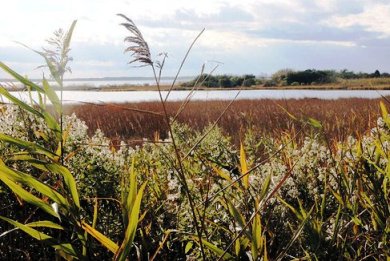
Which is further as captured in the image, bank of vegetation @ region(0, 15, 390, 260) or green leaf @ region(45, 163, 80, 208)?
bank of vegetation @ region(0, 15, 390, 260)

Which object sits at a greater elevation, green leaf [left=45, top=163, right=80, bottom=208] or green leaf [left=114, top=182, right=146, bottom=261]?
green leaf [left=45, top=163, right=80, bottom=208]

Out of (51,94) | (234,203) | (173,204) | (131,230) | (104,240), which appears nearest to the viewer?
(131,230)

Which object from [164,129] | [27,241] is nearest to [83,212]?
[27,241]

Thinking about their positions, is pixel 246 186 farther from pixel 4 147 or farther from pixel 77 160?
pixel 4 147

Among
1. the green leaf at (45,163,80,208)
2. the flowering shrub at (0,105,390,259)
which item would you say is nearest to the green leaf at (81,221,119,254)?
→ the green leaf at (45,163,80,208)

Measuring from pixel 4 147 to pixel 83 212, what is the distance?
2.25 ft

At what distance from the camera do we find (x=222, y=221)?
2160mm

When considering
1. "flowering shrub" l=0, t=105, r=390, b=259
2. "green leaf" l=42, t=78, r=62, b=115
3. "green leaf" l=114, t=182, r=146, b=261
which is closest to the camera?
"green leaf" l=114, t=182, r=146, b=261

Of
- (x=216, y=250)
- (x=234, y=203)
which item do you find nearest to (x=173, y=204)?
(x=234, y=203)

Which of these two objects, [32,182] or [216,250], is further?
[216,250]

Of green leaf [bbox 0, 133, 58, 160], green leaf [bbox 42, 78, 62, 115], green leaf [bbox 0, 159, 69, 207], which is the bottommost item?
green leaf [bbox 0, 159, 69, 207]

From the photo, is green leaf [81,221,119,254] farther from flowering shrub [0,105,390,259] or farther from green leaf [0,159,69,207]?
flowering shrub [0,105,390,259]

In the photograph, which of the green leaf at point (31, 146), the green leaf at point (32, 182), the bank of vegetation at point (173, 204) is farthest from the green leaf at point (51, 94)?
the green leaf at point (32, 182)

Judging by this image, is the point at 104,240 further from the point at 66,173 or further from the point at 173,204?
the point at 173,204
